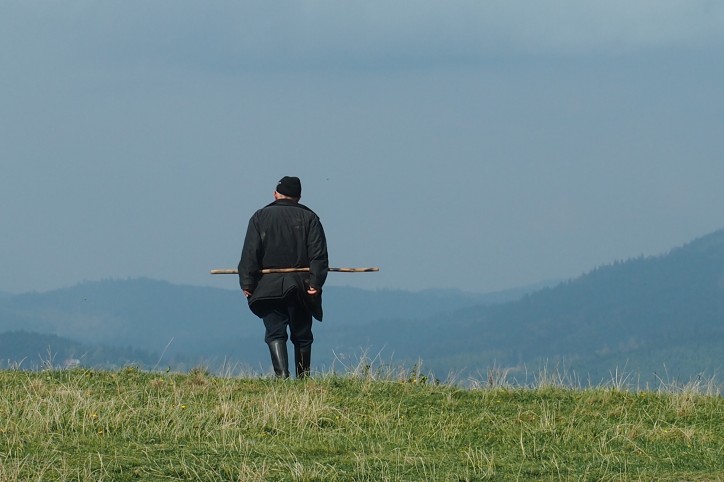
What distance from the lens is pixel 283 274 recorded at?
16219mm

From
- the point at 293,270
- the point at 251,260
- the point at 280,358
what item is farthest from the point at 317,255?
the point at 280,358

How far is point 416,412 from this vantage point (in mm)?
13039

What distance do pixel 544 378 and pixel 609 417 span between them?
7.81 feet

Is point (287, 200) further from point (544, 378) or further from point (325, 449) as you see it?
point (325, 449)

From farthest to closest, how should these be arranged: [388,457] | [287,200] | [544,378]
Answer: [287,200]
[544,378]
[388,457]

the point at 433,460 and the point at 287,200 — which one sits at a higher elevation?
the point at 287,200

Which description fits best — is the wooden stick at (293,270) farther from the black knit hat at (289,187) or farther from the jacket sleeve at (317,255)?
the black knit hat at (289,187)

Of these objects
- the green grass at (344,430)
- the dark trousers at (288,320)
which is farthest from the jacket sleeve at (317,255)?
the green grass at (344,430)

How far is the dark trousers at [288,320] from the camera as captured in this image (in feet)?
53.3

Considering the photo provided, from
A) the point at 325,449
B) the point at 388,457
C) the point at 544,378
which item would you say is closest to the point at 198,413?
the point at 325,449

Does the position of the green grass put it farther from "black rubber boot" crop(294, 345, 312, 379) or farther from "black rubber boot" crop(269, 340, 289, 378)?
"black rubber boot" crop(294, 345, 312, 379)

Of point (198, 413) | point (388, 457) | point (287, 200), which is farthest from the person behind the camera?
point (287, 200)

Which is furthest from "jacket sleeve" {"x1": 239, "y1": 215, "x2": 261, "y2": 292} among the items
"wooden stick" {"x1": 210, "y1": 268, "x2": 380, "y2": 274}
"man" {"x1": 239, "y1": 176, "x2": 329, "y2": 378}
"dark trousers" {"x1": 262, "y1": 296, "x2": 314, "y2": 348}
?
"dark trousers" {"x1": 262, "y1": 296, "x2": 314, "y2": 348}

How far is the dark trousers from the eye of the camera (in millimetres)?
16234
